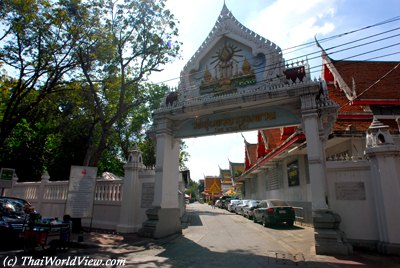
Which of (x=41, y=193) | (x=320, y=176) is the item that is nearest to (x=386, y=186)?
(x=320, y=176)

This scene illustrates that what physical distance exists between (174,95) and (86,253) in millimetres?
6704

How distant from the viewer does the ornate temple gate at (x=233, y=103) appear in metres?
8.57

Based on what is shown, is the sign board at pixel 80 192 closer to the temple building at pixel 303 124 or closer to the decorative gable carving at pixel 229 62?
the temple building at pixel 303 124

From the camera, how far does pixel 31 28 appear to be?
39.3 feet

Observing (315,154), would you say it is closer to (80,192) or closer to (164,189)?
(164,189)

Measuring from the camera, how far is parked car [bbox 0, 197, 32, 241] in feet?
26.6

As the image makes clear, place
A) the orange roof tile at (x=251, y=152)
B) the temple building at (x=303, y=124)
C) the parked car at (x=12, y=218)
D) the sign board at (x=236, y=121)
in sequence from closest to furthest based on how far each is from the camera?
the temple building at (x=303, y=124), the parked car at (x=12, y=218), the sign board at (x=236, y=121), the orange roof tile at (x=251, y=152)

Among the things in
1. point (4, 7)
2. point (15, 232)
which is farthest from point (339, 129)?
point (4, 7)

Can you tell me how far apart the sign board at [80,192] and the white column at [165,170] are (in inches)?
100

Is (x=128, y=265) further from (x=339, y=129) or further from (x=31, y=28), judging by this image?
(x=31, y=28)

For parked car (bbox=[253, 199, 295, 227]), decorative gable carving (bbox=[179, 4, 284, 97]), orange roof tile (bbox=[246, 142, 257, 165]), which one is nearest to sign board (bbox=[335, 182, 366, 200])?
decorative gable carving (bbox=[179, 4, 284, 97])

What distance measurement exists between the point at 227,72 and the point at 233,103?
172 cm

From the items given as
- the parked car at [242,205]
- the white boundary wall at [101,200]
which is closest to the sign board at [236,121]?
the white boundary wall at [101,200]

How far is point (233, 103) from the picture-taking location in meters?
9.67
